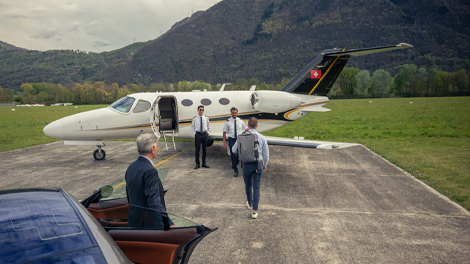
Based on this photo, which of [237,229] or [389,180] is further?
[389,180]

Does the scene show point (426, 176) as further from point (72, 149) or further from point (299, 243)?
point (72, 149)

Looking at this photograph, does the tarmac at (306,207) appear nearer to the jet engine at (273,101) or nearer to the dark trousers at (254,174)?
the dark trousers at (254,174)

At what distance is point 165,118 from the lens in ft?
47.5

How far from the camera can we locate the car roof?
1766 millimetres

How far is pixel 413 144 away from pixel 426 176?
23.1ft

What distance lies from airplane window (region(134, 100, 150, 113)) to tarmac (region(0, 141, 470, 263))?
212cm

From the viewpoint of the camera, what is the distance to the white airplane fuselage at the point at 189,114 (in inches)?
451

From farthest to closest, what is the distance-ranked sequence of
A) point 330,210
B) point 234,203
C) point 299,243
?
point 234,203
point 330,210
point 299,243

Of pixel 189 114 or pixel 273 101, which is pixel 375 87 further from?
pixel 189 114

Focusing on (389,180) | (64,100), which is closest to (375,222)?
(389,180)

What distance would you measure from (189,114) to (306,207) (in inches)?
289

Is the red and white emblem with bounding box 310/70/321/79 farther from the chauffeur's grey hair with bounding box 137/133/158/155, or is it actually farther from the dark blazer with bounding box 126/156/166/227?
the dark blazer with bounding box 126/156/166/227

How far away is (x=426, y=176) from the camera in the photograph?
9109 millimetres

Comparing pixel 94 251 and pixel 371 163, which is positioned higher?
pixel 94 251
